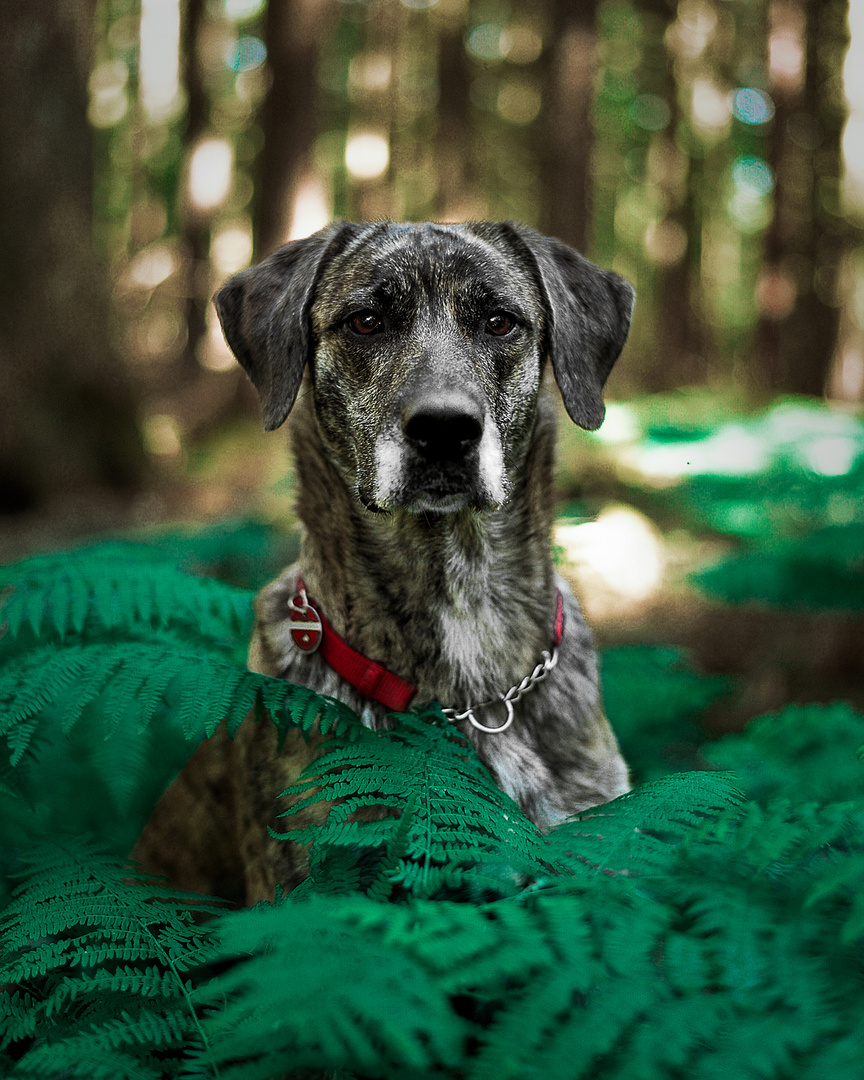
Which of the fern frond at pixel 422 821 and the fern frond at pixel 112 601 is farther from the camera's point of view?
the fern frond at pixel 112 601

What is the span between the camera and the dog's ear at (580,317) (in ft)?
10.8

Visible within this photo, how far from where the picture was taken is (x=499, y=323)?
Result: 128 inches

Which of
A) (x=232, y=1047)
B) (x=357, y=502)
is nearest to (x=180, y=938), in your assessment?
(x=232, y=1047)

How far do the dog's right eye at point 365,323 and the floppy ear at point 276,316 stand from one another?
0.20 metres

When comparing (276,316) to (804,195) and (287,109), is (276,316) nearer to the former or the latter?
(287,109)


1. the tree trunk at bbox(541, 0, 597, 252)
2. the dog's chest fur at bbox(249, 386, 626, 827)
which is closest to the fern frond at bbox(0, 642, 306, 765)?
the dog's chest fur at bbox(249, 386, 626, 827)

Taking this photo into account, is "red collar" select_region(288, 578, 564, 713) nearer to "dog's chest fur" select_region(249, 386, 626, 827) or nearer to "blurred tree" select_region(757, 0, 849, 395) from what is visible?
"dog's chest fur" select_region(249, 386, 626, 827)

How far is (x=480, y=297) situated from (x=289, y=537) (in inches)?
185

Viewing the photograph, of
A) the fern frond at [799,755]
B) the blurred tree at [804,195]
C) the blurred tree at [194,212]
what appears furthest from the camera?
the blurred tree at [194,212]

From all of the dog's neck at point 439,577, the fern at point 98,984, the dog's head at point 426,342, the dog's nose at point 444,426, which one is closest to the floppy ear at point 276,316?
the dog's head at point 426,342

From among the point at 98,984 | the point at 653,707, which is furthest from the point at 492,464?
the point at 98,984

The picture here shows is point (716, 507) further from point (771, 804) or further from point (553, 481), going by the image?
point (771, 804)

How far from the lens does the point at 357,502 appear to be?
9.98ft

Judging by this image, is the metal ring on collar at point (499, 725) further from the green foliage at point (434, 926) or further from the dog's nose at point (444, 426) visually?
the dog's nose at point (444, 426)
